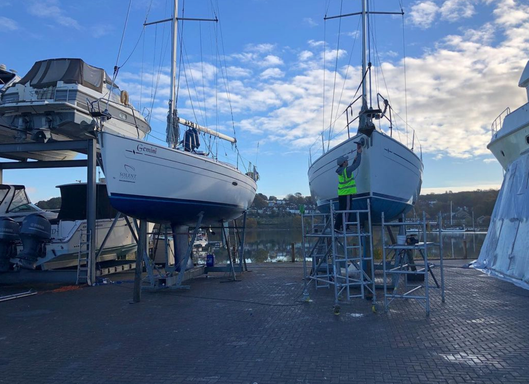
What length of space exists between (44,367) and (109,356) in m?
0.73

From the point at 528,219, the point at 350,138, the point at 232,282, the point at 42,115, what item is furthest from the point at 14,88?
the point at 528,219

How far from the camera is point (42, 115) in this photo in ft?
41.1

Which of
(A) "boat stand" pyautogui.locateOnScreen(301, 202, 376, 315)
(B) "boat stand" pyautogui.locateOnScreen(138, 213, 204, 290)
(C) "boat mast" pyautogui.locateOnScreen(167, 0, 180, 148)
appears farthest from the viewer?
(C) "boat mast" pyautogui.locateOnScreen(167, 0, 180, 148)

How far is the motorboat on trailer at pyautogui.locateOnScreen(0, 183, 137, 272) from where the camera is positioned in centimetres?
1099

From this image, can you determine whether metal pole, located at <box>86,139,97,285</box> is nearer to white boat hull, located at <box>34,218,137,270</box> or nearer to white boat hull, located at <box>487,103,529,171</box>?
white boat hull, located at <box>34,218,137,270</box>

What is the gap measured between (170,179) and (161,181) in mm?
246

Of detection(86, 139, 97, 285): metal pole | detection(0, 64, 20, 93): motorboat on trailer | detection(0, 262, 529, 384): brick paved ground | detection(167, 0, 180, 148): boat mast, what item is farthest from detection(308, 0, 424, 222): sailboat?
detection(0, 64, 20, 93): motorboat on trailer

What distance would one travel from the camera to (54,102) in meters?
12.1

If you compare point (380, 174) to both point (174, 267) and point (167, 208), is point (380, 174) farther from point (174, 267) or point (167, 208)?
point (174, 267)

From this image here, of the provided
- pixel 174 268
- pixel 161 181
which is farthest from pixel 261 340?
pixel 174 268

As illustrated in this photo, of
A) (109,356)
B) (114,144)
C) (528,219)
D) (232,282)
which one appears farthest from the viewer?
(232,282)

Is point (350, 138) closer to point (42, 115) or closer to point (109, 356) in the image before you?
point (109, 356)

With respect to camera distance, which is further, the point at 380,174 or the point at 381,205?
the point at 381,205

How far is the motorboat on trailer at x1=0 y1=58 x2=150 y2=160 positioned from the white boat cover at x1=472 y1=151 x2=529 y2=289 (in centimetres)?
1083
